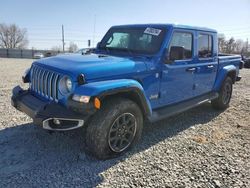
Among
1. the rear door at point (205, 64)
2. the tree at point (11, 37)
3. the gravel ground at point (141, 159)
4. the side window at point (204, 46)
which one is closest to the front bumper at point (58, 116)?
the gravel ground at point (141, 159)

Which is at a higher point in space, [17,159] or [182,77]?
[182,77]

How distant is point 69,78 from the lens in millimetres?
3346

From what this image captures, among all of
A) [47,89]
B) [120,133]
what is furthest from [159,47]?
[47,89]

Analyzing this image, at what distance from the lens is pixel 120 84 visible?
3.41 m

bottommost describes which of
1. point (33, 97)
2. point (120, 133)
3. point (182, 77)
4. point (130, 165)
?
point (130, 165)

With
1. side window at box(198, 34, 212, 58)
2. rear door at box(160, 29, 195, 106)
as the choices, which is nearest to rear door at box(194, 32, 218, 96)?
side window at box(198, 34, 212, 58)

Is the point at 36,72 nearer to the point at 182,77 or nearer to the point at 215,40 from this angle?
the point at 182,77

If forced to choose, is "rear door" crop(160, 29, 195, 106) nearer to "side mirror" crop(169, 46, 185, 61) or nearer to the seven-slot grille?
"side mirror" crop(169, 46, 185, 61)

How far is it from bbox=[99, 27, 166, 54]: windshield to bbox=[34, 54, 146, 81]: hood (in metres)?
0.51

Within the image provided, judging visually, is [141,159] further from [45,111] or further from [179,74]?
[179,74]

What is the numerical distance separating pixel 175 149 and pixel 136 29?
2.27m

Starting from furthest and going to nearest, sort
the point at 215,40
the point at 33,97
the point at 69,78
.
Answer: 1. the point at 215,40
2. the point at 33,97
3. the point at 69,78

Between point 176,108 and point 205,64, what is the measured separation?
4.45 feet

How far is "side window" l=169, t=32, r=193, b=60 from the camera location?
168 inches
